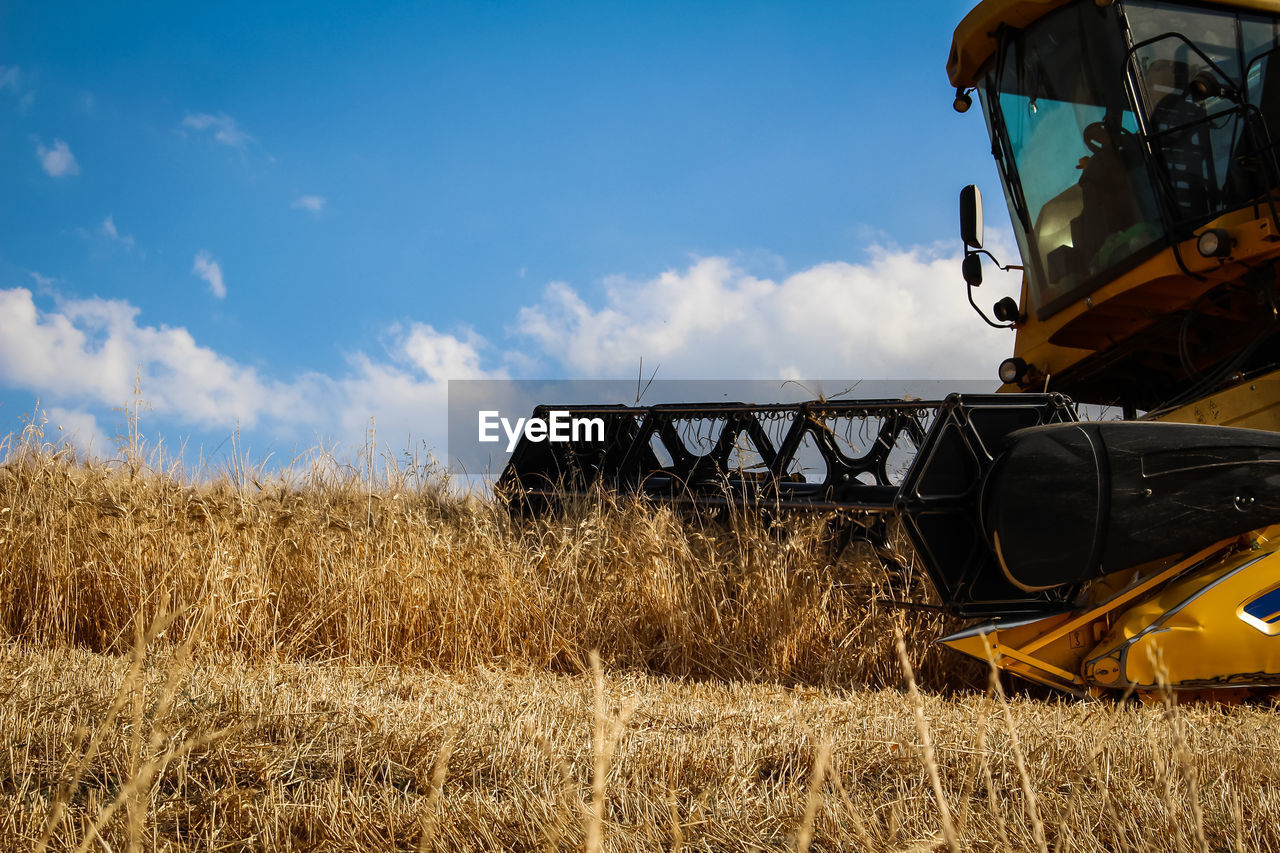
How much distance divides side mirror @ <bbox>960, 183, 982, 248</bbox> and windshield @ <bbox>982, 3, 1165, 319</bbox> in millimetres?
214

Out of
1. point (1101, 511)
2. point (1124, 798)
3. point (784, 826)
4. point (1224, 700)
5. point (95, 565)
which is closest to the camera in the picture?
point (784, 826)

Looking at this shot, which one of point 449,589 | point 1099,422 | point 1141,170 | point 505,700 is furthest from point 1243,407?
point 449,589

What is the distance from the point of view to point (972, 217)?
6.32m

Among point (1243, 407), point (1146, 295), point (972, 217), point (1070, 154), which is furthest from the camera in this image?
point (972, 217)

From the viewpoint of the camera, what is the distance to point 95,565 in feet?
17.2

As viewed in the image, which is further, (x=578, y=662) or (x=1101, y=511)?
(x=578, y=662)

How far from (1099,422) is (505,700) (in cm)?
259

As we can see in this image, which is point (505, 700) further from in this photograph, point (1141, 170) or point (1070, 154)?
point (1070, 154)

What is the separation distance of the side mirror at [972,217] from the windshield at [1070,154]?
0.70 ft

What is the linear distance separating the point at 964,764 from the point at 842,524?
2.60 metres

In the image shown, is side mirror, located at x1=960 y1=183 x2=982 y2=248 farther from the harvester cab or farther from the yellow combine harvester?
the harvester cab

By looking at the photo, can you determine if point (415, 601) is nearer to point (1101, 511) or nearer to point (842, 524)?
point (842, 524)

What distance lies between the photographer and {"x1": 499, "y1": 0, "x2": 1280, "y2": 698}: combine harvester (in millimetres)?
3703

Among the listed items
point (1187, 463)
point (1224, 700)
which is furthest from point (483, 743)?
point (1224, 700)
